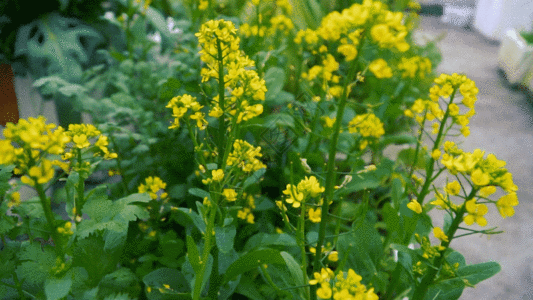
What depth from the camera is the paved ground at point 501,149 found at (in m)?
1.54

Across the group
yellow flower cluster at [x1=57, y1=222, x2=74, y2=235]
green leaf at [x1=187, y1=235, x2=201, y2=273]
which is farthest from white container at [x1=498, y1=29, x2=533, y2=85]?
yellow flower cluster at [x1=57, y1=222, x2=74, y2=235]

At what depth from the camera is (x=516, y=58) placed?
3.70 m

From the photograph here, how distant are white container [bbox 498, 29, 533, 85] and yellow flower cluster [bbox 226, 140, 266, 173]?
146 inches

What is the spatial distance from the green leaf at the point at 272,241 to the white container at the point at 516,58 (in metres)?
3.61

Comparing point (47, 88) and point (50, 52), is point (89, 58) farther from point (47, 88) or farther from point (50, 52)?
point (47, 88)

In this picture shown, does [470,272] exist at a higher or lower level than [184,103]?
lower

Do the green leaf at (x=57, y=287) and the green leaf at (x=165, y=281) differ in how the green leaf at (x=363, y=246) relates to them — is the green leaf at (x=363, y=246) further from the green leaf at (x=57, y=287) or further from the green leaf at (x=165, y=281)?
the green leaf at (x=57, y=287)

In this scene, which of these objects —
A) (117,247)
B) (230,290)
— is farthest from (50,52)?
(230,290)

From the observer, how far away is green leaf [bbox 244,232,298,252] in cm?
95

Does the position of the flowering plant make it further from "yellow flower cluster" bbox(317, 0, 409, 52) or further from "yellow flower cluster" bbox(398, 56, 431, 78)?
"yellow flower cluster" bbox(398, 56, 431, 78)

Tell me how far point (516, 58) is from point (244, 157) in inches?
155

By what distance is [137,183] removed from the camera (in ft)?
4.17

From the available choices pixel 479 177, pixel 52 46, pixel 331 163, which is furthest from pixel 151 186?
pixel 52 46

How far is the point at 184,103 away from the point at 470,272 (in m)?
0.66
